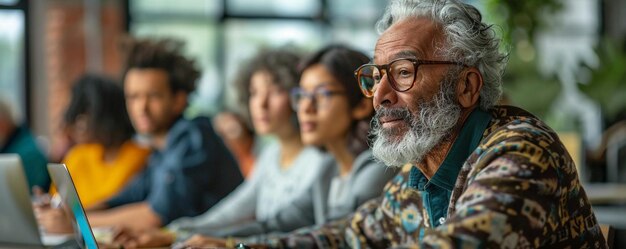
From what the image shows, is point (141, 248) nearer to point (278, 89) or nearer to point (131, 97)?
point (278, 89)

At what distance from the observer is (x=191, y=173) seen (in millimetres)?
3689

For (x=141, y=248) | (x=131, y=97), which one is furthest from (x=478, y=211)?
(x=131, y=97)

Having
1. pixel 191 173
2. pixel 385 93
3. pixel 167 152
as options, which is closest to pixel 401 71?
pixel 385 93

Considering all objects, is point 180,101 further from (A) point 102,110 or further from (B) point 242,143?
→ (B) point 242,143

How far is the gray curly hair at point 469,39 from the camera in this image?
1.72 m

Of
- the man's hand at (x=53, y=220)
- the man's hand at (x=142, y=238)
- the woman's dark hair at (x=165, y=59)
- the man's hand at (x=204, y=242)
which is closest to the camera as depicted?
the man's hand at (x=204, y=242)

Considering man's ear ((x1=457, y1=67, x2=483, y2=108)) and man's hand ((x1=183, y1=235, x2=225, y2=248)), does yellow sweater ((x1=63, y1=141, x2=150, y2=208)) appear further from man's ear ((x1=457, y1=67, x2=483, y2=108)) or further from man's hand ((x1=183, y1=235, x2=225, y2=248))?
man's ear ((x1=457, y1=67, x2=483, y2=108))

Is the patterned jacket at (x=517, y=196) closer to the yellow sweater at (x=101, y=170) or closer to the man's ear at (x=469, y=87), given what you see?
the man's ear at (x=469, y=87)

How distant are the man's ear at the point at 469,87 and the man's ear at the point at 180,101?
2.30 metres

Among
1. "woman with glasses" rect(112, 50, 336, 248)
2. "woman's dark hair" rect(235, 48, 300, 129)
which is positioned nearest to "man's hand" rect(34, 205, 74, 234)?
"woman with glasses" rect(112, 50, 336, 248)

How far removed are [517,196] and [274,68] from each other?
2.03 meters

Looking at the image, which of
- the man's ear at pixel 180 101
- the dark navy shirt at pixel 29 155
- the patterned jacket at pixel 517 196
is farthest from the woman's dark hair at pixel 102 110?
the patterned jacket at pixel 517 196

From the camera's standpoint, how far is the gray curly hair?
1721 millimetres

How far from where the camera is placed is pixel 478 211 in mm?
1357
